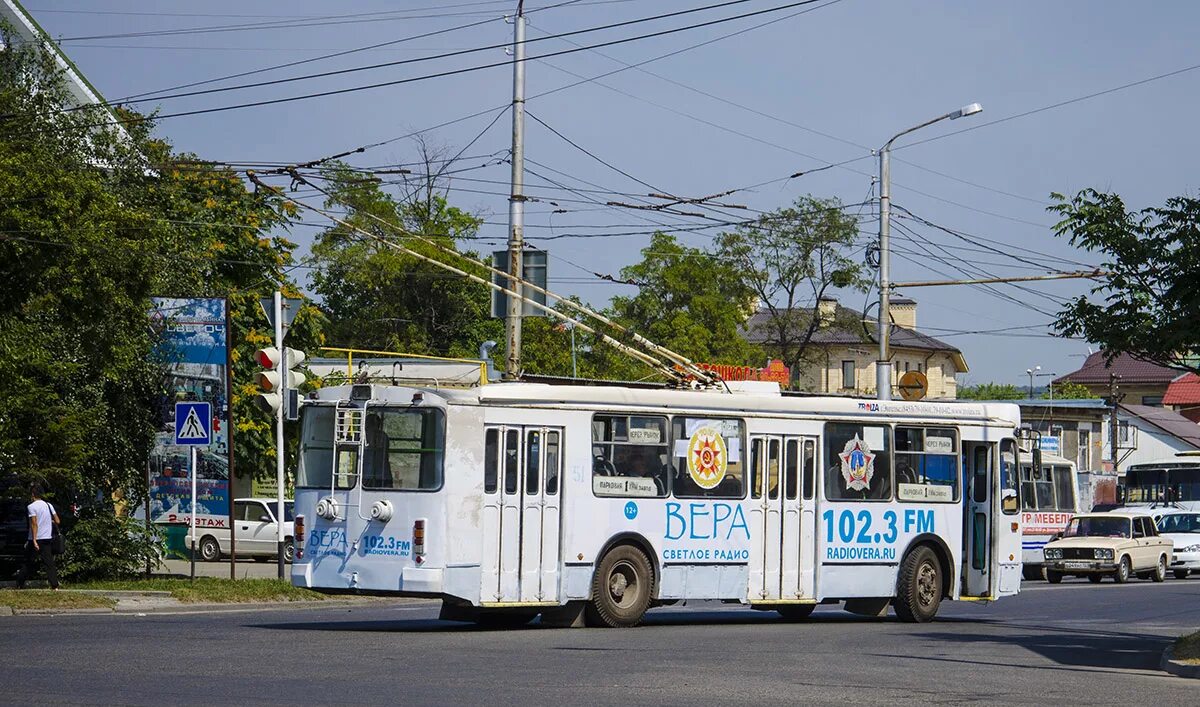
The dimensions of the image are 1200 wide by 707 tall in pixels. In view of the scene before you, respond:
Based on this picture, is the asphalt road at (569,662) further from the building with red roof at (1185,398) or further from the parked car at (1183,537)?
the building with red roof at (1185,398)

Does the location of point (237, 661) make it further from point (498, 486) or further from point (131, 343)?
point (131, 343)

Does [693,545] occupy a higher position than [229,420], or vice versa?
[229,420]

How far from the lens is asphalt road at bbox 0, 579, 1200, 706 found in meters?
12.4

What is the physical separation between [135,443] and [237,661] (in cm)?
1320

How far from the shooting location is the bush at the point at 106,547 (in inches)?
996

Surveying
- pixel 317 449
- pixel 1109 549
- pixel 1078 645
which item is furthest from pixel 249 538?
pixel 1078 645

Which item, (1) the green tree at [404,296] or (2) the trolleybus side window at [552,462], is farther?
(1) the green tree at [404,296]

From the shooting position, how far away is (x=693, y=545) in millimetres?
20297

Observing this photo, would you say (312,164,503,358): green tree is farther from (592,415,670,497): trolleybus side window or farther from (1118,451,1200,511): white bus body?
(592,415,670,497): trolleybus side window

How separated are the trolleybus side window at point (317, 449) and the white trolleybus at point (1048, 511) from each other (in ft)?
87.0

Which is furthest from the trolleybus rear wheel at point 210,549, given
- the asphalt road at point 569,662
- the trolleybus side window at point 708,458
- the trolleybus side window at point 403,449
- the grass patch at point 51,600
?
the trolleybus side window at point 403,449

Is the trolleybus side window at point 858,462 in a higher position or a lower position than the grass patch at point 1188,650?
higher

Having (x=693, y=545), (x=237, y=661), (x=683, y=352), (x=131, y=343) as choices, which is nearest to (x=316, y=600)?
(x=131, y=343)

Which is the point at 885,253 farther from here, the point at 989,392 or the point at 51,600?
the point at 989,392
